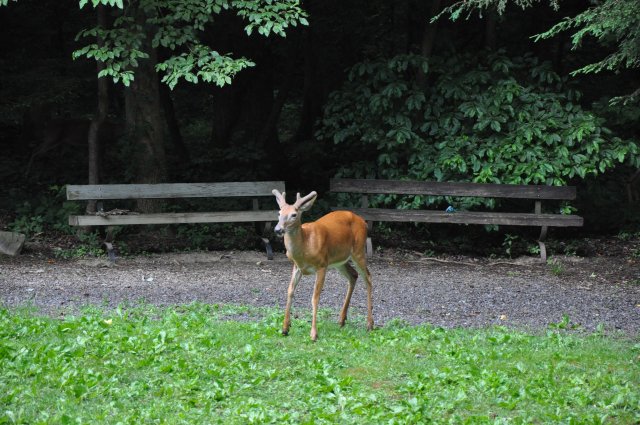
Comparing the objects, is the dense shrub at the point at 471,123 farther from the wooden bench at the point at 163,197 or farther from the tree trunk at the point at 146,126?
the tree trunk at the point at 146,126

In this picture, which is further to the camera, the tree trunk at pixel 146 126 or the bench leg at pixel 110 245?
the tree trunk at pixel 146 126

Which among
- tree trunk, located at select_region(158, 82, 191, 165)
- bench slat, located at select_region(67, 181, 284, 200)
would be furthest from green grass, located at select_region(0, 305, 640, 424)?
tree trunk, located at select_region(158, 82, 191, 165)

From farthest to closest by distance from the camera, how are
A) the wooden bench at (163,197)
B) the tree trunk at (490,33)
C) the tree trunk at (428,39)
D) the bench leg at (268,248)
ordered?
the tree trunk at (490,33) < the tree trunk at (428,39) < the bench leg at (268,248) < the wooden bench at (163,197)

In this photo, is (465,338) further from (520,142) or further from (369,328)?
(520,142)

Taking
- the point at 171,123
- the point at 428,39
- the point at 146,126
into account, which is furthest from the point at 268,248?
the point at 171,123

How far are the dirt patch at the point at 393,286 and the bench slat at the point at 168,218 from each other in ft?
1.61

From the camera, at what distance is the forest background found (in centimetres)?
1247

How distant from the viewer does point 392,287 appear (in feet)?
33.3

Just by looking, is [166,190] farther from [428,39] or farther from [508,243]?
[508,243]

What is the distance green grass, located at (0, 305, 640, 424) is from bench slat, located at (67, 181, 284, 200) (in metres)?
3.93

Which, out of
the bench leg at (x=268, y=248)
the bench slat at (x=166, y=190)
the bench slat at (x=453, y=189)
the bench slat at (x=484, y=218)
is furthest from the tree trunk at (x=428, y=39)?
the bench leg at (x=268, y=248)

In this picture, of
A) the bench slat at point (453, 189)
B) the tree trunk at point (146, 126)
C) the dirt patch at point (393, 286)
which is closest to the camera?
the dirt patch at point (393, 286)

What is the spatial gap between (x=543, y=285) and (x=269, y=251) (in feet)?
12.1

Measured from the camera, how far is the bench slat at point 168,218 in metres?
11.5
